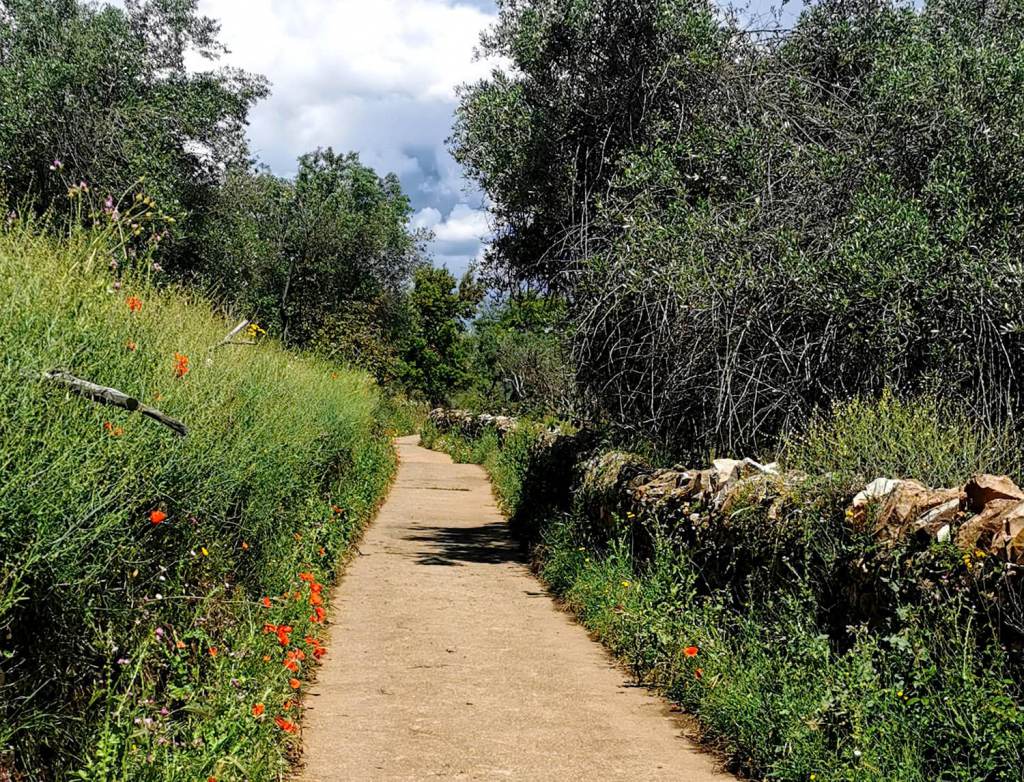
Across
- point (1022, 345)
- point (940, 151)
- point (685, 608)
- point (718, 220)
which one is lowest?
point (685, 608)

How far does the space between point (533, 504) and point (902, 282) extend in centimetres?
746

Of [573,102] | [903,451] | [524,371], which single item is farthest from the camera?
[524,371]

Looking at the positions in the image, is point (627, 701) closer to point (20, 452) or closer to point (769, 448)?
point (769, 448)

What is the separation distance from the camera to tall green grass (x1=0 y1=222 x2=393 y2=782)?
11.4ft

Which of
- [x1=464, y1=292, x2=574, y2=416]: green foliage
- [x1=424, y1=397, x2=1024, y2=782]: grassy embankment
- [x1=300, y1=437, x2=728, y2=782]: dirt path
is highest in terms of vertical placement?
[x1=464, y1=292, x2=574, y2=416]: green foliage

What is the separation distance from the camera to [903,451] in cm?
696

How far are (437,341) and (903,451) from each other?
46731 millimetres

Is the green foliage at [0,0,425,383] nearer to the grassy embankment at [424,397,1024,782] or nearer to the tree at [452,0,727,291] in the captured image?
the tree at [452,0,727,291]

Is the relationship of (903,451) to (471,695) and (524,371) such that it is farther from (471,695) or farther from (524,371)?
(524,371)

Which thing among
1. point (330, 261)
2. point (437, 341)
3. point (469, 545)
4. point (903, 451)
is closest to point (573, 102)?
point (469, 545)

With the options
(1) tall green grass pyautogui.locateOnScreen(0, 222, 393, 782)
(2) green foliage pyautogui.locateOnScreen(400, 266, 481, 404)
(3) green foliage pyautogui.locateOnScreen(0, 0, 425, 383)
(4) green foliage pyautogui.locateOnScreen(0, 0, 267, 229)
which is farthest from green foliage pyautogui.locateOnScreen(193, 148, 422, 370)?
(1) tall green grass pyautogui.locateOnScreen(0, 222, 393, 782)

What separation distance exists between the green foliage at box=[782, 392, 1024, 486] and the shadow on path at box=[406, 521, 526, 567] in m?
5.87

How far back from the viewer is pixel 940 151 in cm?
1023

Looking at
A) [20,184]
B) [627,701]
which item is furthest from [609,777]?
[20,184]
